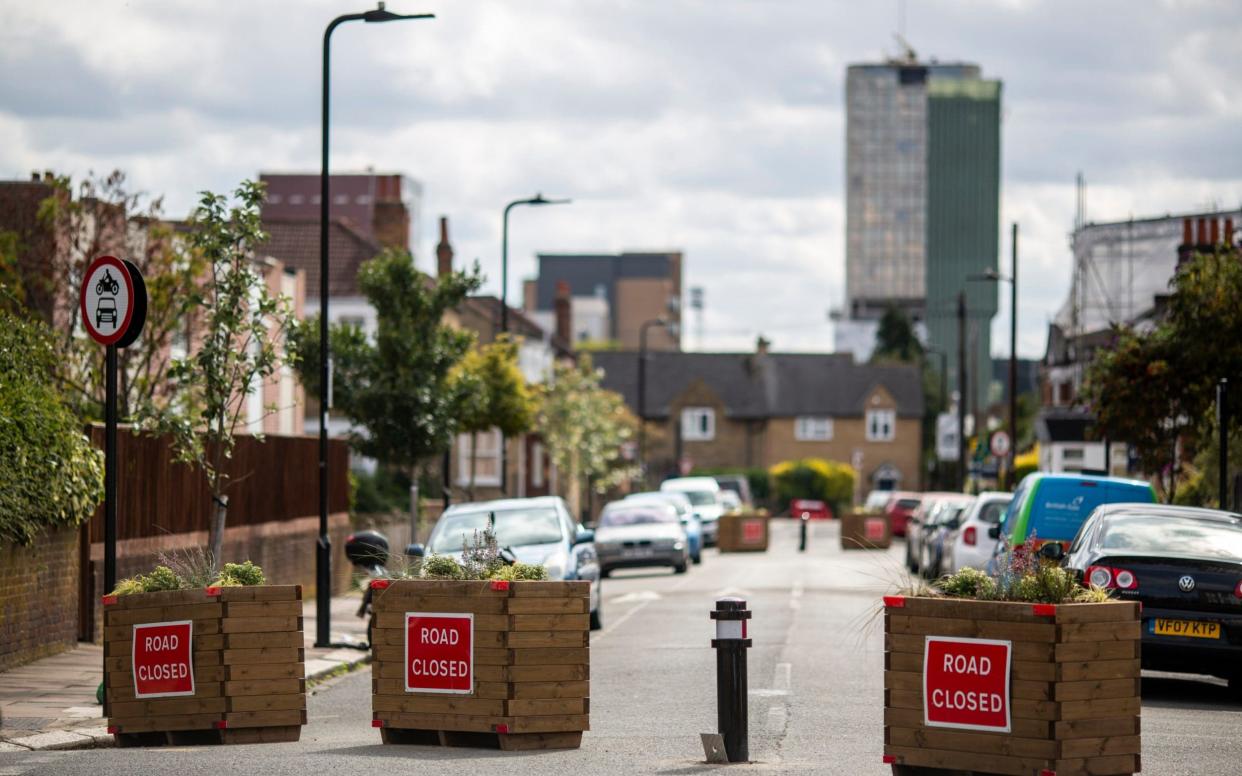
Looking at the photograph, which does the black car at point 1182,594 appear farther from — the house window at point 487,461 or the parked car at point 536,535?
the house window at point 487,461

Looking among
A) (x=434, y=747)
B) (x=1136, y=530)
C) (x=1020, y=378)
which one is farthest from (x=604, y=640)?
(x=1020, y=378)

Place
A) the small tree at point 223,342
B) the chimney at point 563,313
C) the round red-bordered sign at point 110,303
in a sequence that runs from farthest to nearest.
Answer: the chimney at point 563,313, the small tree at point 223,342, the round red-bordered sign at point 110,303

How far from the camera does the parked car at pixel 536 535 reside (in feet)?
68.3

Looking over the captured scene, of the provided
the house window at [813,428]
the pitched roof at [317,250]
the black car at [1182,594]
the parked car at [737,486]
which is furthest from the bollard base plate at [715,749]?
the house window at [813,428]

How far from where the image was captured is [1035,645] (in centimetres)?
952

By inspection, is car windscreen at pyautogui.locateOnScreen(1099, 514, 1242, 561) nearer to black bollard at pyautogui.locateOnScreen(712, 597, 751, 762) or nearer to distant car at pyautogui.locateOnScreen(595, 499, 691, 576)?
black bollard at pyautogui.locateOnScreen(712, 597, 751, 762)

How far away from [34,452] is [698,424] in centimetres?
8683

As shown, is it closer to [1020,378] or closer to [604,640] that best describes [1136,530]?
[604,640]

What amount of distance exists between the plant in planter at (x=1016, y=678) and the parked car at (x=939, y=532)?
20738 mm

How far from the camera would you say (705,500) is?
51.5 m

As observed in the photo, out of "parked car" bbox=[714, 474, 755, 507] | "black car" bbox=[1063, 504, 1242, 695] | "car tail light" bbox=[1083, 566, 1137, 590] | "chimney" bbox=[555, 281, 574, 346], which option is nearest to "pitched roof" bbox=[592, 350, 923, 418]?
"chimney" bbox=[555, 281, 574, 346]

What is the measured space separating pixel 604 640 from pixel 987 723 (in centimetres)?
1093

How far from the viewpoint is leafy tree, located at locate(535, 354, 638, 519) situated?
5562 cm

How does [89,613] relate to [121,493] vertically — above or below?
below
